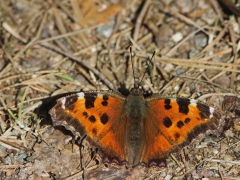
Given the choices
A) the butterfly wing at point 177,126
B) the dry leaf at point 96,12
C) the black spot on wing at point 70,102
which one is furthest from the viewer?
the dry leaf at point 96,12

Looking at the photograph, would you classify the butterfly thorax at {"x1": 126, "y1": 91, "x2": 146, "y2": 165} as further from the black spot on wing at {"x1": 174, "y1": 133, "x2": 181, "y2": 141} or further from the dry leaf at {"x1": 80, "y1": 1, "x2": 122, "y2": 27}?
the dry leaf at {"x1": 80, "y1": 1, "x2": 122, "y2": 27}

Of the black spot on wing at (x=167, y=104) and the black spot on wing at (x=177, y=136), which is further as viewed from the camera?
the black spot on wing at (x=167, y=104)

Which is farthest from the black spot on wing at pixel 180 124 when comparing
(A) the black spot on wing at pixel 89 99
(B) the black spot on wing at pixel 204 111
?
(A) the black spot on wing at pixel 89 99

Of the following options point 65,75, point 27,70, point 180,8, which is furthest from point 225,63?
point 27,70

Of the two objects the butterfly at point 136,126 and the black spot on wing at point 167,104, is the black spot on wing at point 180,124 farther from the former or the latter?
the black spot on wing at point 167,104

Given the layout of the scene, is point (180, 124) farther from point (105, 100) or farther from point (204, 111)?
point (105, 100)

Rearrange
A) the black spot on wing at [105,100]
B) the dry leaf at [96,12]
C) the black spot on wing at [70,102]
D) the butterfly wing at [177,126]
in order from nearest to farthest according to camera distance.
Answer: the butterfly wing at [177,126]
the black spot on wing at [70,102]
the black spot on wing at [105,100]
the dry leaf at [96,12]
